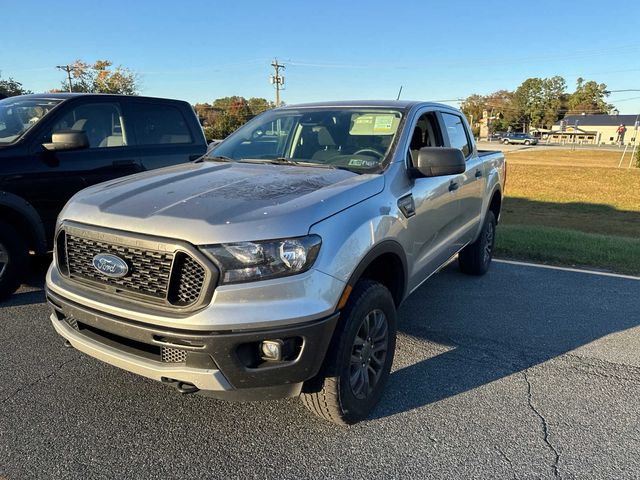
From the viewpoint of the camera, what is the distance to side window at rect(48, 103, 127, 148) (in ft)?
17.0

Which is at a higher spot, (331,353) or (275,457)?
(331,353)

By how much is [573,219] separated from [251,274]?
42.4 feet

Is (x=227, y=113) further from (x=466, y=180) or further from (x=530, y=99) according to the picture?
(x=530, y=99)

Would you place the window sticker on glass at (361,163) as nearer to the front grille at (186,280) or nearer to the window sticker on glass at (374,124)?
the window sticker on glass at (374,124)

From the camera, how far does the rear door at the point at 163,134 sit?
227 inches

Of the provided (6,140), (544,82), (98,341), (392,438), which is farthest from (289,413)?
(544,82)

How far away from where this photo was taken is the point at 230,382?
2299 millimetres

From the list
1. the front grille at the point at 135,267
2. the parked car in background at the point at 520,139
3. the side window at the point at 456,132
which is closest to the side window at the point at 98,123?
the front grille at the point at 135,267

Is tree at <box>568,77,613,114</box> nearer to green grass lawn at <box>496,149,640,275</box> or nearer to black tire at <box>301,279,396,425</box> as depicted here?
green grass lawn at <box>496,149,640,275</box>

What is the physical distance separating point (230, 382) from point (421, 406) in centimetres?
135

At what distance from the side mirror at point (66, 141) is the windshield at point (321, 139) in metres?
1.55

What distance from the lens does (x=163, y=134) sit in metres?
6.09

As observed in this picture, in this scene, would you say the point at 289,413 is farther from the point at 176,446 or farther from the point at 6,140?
the point at 6,140

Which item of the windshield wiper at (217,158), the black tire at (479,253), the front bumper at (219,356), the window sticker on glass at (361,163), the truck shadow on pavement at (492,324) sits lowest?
the truck shadow on pavement at (492,324)
